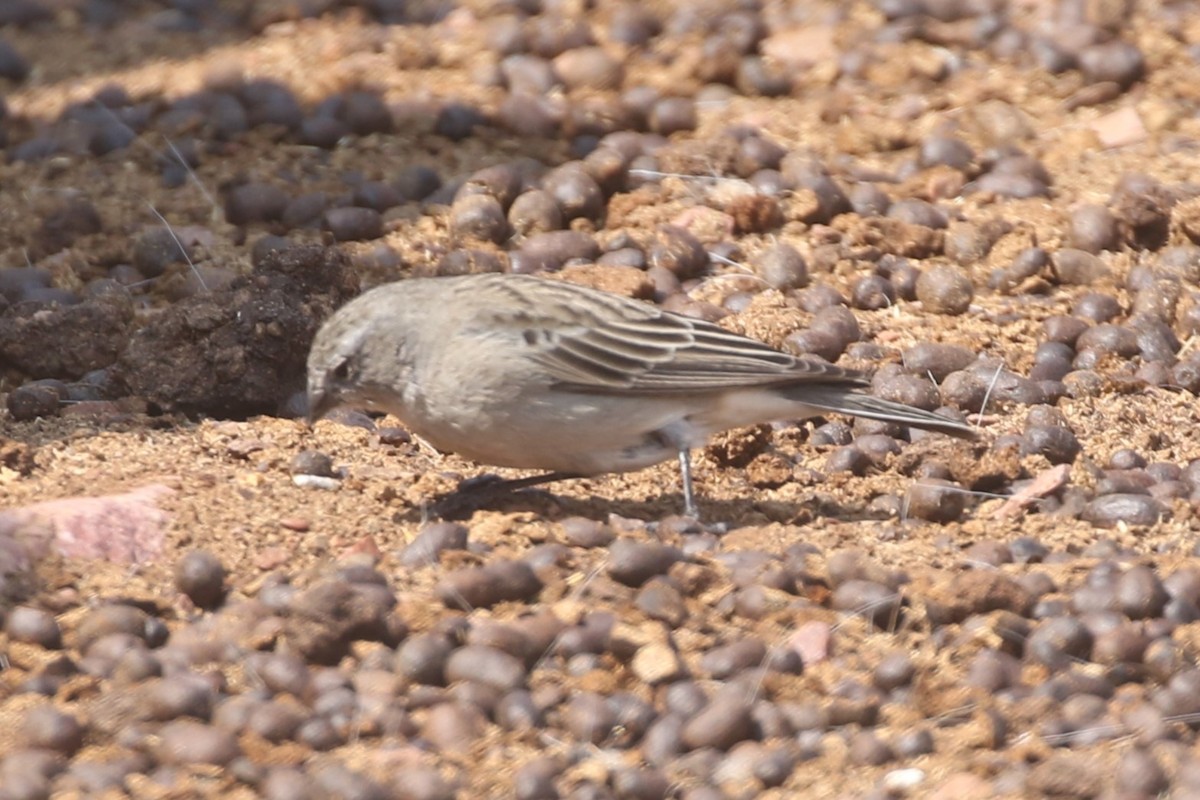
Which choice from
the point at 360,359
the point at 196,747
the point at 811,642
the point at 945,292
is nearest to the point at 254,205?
the point at 360,359

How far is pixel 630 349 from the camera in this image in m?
6.93

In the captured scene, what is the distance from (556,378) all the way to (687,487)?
0.62 meters

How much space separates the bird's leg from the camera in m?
6.75

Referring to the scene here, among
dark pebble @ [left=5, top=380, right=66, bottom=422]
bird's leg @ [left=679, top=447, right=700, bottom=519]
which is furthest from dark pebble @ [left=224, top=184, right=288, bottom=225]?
bird's leg @ [left=679, top=447, right=700, bottom=519]

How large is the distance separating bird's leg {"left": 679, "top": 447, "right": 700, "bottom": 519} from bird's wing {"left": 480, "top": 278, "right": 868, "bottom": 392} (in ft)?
0.78

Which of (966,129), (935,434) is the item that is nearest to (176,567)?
(935,434)

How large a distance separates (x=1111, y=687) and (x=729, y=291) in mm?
3589

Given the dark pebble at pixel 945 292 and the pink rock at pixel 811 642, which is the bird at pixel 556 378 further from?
the dark pebble at pixel 945 292

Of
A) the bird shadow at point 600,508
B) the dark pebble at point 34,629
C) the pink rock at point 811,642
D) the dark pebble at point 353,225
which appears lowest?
the bird shadow at point 600,508

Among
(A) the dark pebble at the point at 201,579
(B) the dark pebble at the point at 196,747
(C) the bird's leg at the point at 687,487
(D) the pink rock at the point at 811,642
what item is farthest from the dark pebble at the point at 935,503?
(B) the dark pebble at the point at 196,747

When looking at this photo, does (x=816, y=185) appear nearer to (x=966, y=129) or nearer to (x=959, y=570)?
(x=966, y=129)

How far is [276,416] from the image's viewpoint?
757cm

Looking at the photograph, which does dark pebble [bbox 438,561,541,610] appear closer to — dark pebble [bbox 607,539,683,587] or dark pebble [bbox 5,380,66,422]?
dark pebble [bbox 607,539,683,587]

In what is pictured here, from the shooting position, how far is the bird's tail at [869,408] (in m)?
7.06
